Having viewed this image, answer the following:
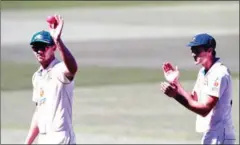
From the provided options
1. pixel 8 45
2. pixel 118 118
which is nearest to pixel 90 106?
pixel 118 118

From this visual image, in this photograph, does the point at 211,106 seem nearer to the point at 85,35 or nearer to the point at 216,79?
the point at 216,79

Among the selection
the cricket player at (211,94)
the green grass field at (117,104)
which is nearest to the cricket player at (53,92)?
the cricket player at (211,94)

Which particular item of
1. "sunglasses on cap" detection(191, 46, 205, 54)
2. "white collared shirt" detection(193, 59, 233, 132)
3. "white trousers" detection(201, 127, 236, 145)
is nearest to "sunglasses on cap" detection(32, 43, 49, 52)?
"sunglasses on cap" detection(191, 46, 205, 54)

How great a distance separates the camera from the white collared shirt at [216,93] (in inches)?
280

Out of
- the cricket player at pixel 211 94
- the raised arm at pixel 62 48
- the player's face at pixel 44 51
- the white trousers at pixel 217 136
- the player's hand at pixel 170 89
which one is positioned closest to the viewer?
the raised arm at pixel 62 48

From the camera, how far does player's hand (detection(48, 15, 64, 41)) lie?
21.9 ft

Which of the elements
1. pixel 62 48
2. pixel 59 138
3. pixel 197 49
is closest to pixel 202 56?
pixel 197 49

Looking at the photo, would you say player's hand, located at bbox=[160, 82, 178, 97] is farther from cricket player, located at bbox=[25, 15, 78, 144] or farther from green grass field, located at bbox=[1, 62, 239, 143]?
green grass field, located at bbox=[1, 62, 239, 143]

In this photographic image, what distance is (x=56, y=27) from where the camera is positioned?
22.2ft

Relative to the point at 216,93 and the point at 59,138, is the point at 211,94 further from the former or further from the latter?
the point at 59,138

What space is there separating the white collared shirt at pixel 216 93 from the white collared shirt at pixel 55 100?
1141 millimetres

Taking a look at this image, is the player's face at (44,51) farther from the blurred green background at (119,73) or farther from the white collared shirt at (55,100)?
the blurred green background at (119,73)

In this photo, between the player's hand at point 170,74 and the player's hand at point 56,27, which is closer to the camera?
the player's hand at point 56,27

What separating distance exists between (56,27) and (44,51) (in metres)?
0.25
